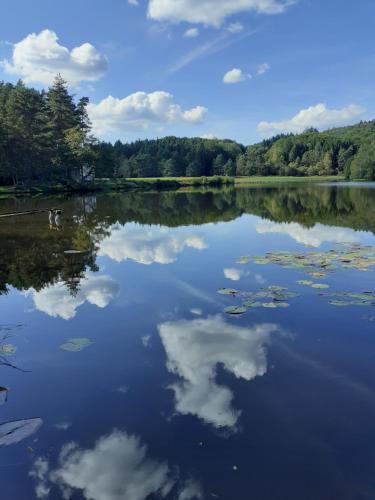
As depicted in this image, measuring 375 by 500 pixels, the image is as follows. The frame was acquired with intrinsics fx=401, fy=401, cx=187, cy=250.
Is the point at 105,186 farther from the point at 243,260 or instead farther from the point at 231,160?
the point at 231,160

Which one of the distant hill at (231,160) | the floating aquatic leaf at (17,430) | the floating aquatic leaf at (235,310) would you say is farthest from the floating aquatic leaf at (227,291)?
the distant hill at (231,160)

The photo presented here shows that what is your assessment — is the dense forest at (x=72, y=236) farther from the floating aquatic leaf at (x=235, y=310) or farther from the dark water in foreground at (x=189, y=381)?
the floating aquatic leaf at (x=235, y=310)

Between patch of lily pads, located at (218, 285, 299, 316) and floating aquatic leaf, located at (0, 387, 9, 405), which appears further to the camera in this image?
patch of lily pads, located at (218, 285, 299, 316)

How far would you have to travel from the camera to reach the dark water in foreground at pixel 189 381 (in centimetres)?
548

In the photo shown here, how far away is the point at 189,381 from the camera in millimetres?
7887

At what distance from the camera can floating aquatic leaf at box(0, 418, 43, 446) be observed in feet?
20.6

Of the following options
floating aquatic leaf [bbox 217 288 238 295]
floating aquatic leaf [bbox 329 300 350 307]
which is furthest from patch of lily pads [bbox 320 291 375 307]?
floating aquatic leaf [bbox 217 288 238 295]

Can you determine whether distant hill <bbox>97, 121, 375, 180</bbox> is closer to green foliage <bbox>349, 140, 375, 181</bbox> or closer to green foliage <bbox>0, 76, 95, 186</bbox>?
green foliage <bbox>349, 140, 375, 181</bbox>

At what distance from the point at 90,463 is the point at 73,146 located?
75224mm

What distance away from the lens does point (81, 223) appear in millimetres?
31219

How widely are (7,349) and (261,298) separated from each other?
737 cm

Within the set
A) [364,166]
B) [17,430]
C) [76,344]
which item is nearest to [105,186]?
[76,344]

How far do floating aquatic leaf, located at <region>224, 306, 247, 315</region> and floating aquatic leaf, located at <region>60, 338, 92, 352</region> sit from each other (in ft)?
13.3

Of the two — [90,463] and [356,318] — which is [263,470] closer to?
[90,463]
